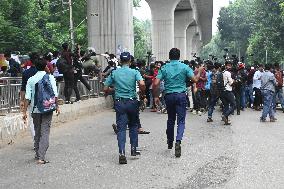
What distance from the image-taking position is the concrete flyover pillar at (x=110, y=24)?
2530 cm

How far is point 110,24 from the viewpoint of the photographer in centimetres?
2586

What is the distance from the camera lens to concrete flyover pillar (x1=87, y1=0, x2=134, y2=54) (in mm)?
25297

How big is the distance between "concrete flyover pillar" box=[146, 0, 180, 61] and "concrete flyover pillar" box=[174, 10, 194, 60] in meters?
13.1

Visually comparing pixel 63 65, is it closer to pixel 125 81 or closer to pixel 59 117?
pixel 59 117

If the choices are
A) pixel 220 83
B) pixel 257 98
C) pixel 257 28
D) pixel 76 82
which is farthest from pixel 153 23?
pixel 257 28

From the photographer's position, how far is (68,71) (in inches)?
641

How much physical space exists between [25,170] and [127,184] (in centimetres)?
214

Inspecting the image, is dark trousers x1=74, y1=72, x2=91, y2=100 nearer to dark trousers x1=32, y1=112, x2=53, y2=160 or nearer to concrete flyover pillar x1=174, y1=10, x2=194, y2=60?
dark trousers x1=32, y1=112, x2=53, y2=160

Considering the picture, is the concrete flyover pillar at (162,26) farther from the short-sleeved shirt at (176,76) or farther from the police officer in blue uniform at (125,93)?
the police officer in blue uniform at (125,93)

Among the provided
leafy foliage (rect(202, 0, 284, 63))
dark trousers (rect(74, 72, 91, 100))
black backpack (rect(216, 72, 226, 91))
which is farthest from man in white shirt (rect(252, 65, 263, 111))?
leafy foliage (rect(202, 0, 284, 63))

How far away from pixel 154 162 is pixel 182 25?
163 ft

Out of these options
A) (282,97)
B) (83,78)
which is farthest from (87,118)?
(282,97)

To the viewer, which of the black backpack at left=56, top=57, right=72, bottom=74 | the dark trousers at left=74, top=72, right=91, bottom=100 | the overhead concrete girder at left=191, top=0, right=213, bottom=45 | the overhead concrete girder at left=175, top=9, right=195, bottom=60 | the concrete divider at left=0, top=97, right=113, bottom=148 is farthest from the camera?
the overhead concrete girder at left=175, top=9, right=195, bottom=60

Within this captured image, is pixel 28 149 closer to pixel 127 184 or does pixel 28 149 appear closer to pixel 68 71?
pixel 127 184
